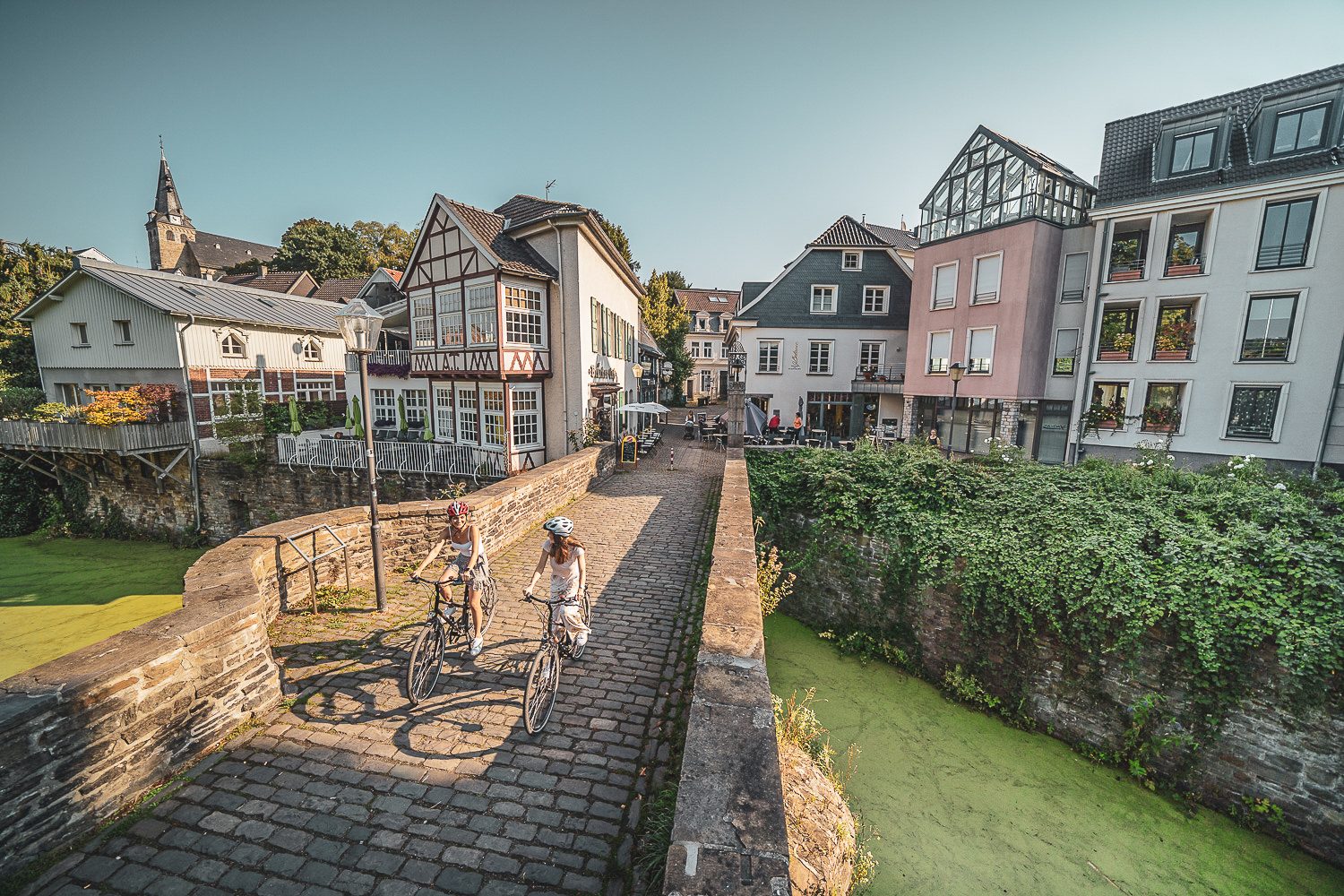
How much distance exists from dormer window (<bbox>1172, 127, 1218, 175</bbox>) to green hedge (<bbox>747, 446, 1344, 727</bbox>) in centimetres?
1549

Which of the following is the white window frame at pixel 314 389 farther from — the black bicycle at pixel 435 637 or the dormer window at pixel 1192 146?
the dormer window at pixel 1192 146

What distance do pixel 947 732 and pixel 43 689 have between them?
377 inches

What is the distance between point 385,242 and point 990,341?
52.3m

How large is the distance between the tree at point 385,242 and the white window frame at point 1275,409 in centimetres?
5322

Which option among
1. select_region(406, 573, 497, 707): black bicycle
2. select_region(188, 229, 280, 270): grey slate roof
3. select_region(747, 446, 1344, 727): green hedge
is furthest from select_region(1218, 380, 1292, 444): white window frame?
select_region(188, 229, 280, 270): grey slate roof

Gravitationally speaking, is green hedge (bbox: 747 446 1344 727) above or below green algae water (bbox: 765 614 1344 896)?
above

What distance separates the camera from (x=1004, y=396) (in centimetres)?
2100

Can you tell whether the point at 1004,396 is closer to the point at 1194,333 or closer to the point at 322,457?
the point at 1194,333

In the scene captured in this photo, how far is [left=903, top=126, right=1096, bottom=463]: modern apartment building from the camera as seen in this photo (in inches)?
798

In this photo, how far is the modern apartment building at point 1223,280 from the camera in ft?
52.1

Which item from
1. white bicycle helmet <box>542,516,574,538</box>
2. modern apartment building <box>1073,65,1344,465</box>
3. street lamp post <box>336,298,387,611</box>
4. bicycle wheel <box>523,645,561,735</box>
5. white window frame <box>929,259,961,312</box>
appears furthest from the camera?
white window frame <box>929,259,961,312</box>

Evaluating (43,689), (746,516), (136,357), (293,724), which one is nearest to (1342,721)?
(746,516)

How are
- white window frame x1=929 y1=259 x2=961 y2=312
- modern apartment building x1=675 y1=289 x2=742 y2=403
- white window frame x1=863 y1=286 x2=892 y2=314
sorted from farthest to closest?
modern apartment building x1=675 y1=289 x2=742 y2=403 → white window frame x1=863 y1=286 x2=892 y2=314 → white window frame x1=929 y1=259 x2=961 y2=312

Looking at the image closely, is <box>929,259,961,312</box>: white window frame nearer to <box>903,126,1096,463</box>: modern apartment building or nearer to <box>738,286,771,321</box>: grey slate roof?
<box>903,126,1096,463</box>: modern apartment building
